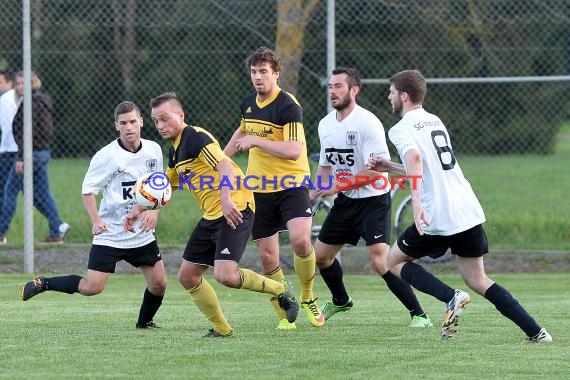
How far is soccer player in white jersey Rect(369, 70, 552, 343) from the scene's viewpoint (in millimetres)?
7372

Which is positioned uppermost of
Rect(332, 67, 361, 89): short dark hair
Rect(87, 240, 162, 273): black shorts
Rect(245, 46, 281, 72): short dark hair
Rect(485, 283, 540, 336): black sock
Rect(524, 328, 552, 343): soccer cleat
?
Rect(245, 46, 281, 72): short dark hair

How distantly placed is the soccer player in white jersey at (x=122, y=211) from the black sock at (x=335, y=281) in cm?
138

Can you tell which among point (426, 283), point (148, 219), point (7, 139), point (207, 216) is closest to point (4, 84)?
point (7, 139)

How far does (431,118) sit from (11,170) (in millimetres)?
7192

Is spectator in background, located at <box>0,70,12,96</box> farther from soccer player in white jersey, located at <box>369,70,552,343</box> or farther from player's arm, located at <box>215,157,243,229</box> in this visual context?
soccer player in white jersey, located at <box>369,70,552,343</box>

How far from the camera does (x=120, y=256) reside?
27.7 ft

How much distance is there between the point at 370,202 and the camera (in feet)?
29.2

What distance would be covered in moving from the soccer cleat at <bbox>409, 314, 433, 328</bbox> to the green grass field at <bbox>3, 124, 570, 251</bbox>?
522 centimetres

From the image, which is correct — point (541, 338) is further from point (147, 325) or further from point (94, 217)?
point (94, 217)

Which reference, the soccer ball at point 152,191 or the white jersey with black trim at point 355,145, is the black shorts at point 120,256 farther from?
the white jersey with black trim at point 355,145

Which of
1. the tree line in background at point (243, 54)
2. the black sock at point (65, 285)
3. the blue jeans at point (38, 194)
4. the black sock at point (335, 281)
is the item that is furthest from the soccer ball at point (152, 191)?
the blue jeans at point (38, 194)

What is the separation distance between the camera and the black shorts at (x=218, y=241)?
7742 mm

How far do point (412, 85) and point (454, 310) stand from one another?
1.54 metres

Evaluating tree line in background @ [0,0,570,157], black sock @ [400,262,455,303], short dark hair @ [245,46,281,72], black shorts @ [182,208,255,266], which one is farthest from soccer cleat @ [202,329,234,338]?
tree line in background @ [0,0,570,157]
